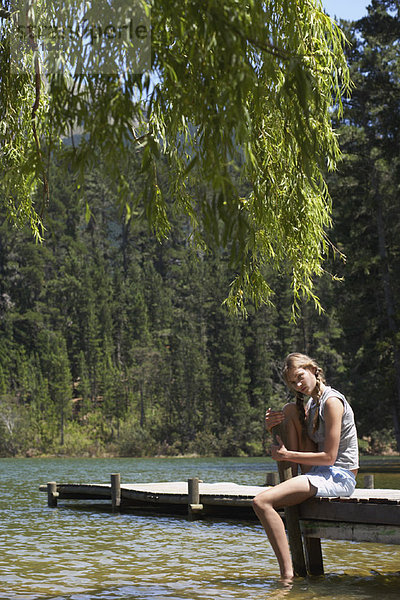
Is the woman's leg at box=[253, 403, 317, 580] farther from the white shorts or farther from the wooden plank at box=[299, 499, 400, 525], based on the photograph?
the wooden plank at box=[299, 499, 400, 525]

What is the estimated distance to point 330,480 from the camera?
272 inches

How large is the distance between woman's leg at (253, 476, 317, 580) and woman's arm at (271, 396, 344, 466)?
247mm

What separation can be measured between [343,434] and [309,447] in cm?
29

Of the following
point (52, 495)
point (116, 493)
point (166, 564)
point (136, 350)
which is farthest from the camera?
point (136, 350)

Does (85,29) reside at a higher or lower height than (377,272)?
lower

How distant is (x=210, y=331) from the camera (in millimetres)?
87188

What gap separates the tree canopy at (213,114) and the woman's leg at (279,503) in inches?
60.5

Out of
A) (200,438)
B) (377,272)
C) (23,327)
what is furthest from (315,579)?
(23,327)

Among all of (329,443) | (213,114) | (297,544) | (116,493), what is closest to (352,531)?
(297,544)

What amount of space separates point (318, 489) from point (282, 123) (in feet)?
9.23

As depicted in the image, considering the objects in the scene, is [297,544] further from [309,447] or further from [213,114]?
[213,114]

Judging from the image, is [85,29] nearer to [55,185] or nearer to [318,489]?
[318,489]

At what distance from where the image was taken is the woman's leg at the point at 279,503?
675cm

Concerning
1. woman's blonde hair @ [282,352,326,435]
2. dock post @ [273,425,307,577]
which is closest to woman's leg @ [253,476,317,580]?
dock post @ [273,425,307,577]
